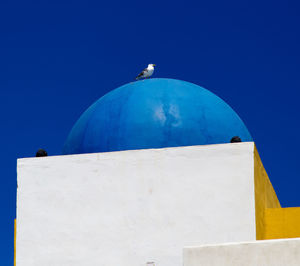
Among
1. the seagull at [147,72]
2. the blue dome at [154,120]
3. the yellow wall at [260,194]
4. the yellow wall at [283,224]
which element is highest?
the seagull at [147,72]

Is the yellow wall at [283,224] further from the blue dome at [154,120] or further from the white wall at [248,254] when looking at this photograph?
the white wall at [248,254]

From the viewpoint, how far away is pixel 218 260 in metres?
9.38

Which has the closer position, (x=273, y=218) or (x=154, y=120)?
(x=273, y=218)

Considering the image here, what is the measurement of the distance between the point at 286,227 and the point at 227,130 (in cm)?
204

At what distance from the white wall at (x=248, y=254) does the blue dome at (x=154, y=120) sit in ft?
12.1

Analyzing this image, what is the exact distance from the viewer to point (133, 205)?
40.0 ft

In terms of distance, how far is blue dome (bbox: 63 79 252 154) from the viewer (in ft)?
42.8

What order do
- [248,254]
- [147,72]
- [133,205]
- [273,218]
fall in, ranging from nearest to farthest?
[248,254]
[133,205]
[273,218]
[147,72]

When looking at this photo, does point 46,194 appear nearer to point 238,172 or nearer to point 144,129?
point 144,129

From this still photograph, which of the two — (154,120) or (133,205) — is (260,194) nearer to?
(133,205)

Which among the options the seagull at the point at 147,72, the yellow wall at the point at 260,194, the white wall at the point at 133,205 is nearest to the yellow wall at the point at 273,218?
the yellow wall at the point at 260,194

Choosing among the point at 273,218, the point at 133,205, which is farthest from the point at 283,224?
the point at 133,205

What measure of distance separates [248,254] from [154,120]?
169 inches

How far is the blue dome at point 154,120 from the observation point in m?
13.1
